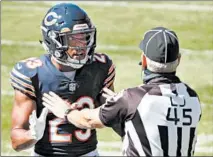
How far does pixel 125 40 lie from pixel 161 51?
1011 centimetres

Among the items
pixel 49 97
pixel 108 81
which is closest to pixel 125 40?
pixel 108 81

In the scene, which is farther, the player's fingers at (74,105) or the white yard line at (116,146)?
the white yard line at (116,146)

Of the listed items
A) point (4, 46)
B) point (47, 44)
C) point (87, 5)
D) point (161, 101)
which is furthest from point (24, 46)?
point (161, 101)

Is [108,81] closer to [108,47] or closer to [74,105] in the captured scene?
[74,105]

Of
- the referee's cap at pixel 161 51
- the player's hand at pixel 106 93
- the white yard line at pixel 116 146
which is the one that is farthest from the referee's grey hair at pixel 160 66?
the white yard line at pixel 116 146

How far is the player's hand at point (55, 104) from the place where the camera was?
537 cm

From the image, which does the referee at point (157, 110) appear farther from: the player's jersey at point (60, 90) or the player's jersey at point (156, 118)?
the player's jersey at point (60, 90)

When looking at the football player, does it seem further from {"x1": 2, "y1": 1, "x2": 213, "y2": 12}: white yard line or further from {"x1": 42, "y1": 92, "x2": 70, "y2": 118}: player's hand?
{"x1": 2, "y1": 1, "x2": 213, "y2": 12}: white yard line

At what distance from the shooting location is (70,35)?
18.4 feet

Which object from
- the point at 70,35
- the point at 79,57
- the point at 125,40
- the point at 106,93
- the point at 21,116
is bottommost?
the point at 125,40

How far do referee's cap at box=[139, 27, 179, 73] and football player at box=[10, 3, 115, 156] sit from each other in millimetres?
809

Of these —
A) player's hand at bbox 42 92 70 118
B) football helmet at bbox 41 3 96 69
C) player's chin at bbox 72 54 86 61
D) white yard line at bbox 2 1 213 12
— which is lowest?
white yard line at bbox 2 1 213 12

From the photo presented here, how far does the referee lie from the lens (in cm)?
480

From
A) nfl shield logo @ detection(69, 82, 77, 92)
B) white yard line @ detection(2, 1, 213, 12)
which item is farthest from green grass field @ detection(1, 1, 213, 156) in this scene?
nfl shield logo @ detection(69, 82, 77, 92)
